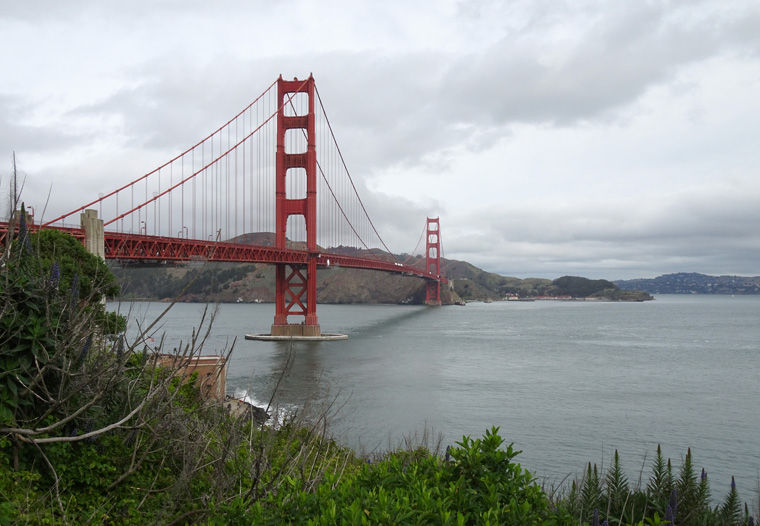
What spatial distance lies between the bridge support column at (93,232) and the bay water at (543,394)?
3.94 metres

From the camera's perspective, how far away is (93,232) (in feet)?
71.6

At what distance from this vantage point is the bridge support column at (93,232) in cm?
2158

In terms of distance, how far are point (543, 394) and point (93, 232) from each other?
1824 centimetres

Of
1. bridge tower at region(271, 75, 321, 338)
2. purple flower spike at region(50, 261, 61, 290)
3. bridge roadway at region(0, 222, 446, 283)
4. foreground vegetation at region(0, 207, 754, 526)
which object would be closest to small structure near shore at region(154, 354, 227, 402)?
foreground vegetation at region(0, 207, 754, 526)

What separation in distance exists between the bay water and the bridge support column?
12.9 ft

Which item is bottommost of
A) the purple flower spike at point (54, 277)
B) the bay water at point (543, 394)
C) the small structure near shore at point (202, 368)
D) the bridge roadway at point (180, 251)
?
the bay water at point (543, 394)

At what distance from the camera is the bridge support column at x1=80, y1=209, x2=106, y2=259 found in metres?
21.6

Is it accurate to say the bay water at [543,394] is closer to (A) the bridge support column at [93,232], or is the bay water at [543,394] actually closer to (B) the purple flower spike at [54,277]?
(B) the purple flower spike at [54,277]

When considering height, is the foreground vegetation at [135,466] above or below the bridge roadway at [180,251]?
below

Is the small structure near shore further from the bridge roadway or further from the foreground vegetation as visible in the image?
the bridge roadway

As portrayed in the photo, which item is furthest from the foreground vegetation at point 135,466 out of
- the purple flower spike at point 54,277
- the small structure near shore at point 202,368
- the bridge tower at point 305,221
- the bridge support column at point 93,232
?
the bridge tower at point 305,221

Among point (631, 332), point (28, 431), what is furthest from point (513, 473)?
point (631, 332)

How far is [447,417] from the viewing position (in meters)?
19.7

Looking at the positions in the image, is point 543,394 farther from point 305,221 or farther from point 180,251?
point 305,221
